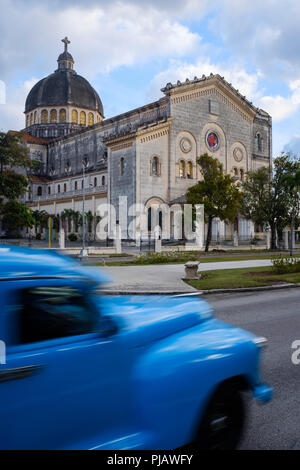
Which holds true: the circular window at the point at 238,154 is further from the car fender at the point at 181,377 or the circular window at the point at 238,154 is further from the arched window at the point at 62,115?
the car fender at the point at 181,377

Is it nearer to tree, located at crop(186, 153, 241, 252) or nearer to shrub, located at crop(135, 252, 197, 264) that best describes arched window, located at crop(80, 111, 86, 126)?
tree, located at crop(186, 153, 241, 252)

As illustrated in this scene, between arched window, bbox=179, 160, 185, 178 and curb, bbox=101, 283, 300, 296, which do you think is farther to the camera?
arched window, bbox=179, 160, 185, 178

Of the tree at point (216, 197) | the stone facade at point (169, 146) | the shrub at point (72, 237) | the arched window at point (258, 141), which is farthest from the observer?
the arched window at point (258, 141)

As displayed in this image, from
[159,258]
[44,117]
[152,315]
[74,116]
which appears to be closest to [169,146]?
[159,258]

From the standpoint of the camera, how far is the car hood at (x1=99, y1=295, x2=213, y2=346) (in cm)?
337

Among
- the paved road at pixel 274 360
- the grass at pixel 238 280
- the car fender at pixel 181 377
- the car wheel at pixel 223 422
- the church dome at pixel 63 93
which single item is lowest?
the paved road at pixel 274 360

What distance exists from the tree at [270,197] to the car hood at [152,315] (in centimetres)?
4008

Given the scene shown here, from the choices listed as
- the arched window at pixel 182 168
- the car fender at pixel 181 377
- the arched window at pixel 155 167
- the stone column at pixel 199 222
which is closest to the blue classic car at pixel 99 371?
the car fender at pixel 181 377

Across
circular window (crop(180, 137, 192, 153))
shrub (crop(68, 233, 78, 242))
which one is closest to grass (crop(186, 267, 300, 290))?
circular window (crop(180, 137, 192, 153))

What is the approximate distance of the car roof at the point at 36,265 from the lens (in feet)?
9.41

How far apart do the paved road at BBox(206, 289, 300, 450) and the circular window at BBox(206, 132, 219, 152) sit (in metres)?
43.5

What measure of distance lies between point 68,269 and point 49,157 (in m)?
76.2

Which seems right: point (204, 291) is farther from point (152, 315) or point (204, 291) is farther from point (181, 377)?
point (181, 377)

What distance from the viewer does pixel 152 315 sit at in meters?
3.79
